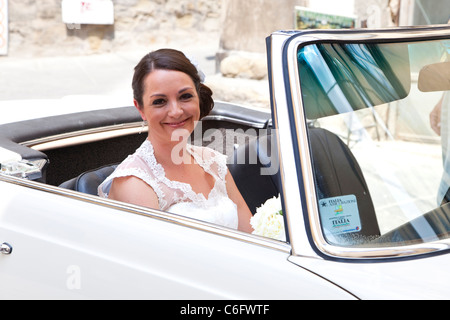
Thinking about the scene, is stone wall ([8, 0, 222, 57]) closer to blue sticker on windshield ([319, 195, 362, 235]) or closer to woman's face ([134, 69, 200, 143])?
woman's face ([134, 69, 200, 143])

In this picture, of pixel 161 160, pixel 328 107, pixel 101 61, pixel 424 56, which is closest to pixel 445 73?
pixel 424 56

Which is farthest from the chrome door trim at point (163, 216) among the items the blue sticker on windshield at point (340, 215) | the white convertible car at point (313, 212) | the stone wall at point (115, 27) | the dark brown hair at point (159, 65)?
the stone wall at point (115, 27)

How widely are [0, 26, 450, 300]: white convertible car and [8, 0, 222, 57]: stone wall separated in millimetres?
8383

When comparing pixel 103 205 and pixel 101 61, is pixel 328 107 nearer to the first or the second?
pixel 103 205

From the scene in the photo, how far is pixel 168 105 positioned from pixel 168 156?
0.20 m

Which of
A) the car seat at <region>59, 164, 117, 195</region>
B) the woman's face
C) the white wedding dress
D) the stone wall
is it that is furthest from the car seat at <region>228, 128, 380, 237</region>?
the stone wall

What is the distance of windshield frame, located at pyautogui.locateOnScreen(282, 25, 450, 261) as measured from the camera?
142 cm

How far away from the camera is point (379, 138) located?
1.90 metres

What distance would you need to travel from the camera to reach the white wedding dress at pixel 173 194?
2109mm

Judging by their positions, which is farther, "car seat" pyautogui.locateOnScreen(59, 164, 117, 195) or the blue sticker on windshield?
"car seat" pyautogui.locateOnScreen(59, 164, 117, 195)

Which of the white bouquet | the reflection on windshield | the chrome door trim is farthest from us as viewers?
the white bouquet

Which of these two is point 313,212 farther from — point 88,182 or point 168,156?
point 88,182

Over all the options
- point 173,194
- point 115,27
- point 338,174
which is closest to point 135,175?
point 173,194
